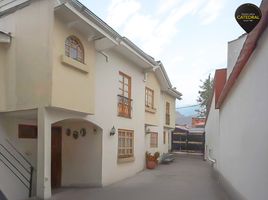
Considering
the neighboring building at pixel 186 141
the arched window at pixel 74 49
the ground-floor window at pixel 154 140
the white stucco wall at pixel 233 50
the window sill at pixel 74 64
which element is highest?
the white stucco wall at pixel 233 50

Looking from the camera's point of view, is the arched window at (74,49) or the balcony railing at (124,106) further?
the balcony railing at (124,106)

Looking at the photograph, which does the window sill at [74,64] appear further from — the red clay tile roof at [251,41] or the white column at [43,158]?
the red clay tile roof at [251,41]

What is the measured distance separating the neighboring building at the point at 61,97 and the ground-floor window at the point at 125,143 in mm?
46

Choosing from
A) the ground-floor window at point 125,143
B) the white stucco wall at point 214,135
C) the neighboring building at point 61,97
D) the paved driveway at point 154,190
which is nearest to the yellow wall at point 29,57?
the neighboring building at point 61,97

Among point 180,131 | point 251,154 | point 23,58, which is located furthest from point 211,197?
point 180,131

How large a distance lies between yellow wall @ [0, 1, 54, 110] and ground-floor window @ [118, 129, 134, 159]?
5.42 m

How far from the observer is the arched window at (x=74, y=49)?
10.0m

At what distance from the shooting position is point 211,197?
10.5m

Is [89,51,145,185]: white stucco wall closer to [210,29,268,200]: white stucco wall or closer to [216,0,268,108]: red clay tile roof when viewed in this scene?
[210,29,268,200]: white stucco wall

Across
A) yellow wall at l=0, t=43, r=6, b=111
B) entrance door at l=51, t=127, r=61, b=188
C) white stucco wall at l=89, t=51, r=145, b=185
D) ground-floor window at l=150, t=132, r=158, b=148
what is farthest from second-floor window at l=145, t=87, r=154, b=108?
yellow wall at l=0, t=43, r=6, b=111

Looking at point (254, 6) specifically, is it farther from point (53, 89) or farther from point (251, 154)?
point (53, 89)

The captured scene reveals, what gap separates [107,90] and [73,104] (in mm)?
3139

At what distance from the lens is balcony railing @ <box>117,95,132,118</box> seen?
14.3m

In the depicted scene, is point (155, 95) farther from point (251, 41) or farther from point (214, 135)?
point (251, 41)
